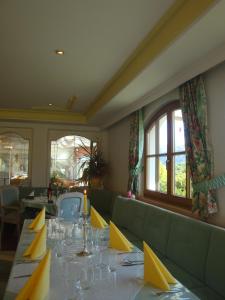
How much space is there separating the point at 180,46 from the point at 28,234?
206cm

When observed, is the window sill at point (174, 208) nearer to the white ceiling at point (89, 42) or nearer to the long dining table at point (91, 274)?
the long dining table at point (91, 274)

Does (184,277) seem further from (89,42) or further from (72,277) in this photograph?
(89,42)

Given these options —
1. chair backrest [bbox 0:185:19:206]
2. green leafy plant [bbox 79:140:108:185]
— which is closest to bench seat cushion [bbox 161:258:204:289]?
chair backrest [bbox 0:185:19:206]

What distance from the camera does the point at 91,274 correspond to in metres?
1.53

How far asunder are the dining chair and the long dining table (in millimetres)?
3098

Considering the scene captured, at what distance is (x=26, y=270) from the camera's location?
1.62 meters

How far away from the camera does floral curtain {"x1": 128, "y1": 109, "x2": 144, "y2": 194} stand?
4.70 m

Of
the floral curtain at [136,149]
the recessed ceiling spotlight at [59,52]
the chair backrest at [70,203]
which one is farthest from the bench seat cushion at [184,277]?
the recessed ceiling spotlight at [59,52]

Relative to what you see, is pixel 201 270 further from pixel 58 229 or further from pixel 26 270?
pixel 26 270

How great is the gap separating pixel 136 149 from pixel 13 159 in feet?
11.5

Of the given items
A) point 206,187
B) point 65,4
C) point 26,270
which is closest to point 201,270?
point 206,187

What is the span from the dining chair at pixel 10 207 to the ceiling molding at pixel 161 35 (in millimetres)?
2865

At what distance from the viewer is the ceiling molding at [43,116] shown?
6366 millimetres

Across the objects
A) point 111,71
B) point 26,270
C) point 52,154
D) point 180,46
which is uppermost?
point 111,71
